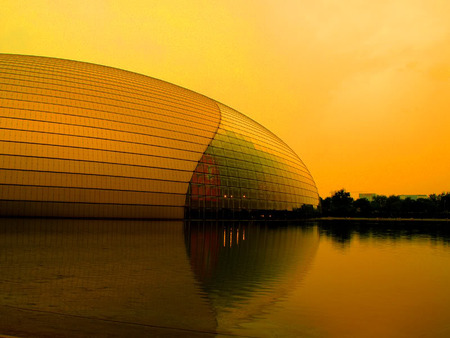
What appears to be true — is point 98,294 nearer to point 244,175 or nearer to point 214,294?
point 214,294

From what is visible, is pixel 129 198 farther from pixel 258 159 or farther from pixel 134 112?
pixel 258 159

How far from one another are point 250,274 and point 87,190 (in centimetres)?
2219

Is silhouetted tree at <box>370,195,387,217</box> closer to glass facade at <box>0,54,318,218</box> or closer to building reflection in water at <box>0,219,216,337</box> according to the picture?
glass facade at <box>0,54,318,218</box>

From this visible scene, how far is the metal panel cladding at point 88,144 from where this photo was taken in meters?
28.4

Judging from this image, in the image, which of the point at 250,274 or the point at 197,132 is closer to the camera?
the point at 250,274

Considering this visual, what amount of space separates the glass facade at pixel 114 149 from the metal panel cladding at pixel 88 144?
71mm

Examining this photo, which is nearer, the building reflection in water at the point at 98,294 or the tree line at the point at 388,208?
the building reflection in water at the point at 98,294

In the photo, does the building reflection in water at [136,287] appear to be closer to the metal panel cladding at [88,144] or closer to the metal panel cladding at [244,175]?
the metal panel cladding at [88,144]

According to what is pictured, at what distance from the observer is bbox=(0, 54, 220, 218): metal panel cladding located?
93.3 feet

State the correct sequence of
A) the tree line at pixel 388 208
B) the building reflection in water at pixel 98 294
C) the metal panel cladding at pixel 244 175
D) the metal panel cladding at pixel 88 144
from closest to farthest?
the building reflection in water at pixel 98 294, the metal panel cladding at pixel 88 144, the metal panel cladding at pixel 244 175, the tree line at pixel 388 208

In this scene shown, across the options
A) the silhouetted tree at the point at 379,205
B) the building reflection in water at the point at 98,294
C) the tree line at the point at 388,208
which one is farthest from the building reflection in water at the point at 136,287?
the silhouetted tree at the point at 379,205

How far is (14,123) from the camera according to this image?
96.0 ft

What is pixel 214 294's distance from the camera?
25.4ft

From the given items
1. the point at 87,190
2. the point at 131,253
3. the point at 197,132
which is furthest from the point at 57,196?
the point at 131,253
